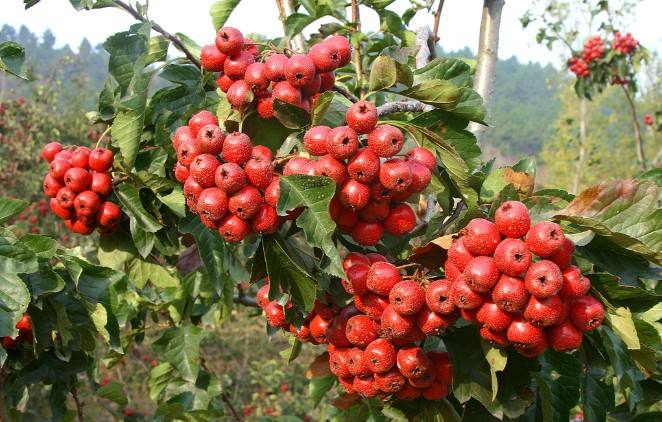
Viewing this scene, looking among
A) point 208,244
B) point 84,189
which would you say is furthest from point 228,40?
point 84,189

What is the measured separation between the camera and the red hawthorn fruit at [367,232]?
1.37 m

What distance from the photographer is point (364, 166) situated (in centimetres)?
128

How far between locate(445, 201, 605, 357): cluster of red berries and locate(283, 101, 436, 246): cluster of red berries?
17 cm

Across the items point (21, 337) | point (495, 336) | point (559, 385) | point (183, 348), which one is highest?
point (495, 336)

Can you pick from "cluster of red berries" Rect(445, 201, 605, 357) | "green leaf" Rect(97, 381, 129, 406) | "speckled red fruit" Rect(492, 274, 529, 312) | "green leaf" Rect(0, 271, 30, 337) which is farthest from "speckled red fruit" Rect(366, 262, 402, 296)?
"green leaf" Rect(97, 381, 129, 406)

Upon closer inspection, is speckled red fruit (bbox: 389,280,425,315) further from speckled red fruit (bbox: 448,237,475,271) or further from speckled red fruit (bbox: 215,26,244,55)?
speckled red fruit (bbox: 215,26,244,55)

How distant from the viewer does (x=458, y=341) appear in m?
1.46

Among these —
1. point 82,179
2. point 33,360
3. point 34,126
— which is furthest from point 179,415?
point 34,126

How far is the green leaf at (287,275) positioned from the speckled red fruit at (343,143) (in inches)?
10.5

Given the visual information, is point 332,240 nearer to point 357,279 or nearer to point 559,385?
point 357,279

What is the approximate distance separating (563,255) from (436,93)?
532mm

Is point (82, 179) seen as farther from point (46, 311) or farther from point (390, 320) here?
point (390, 320)

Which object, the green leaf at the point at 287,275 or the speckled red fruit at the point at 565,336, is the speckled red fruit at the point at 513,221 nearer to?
the speckled red fruit at the point at 565,336

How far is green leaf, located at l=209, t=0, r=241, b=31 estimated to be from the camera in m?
2.10
